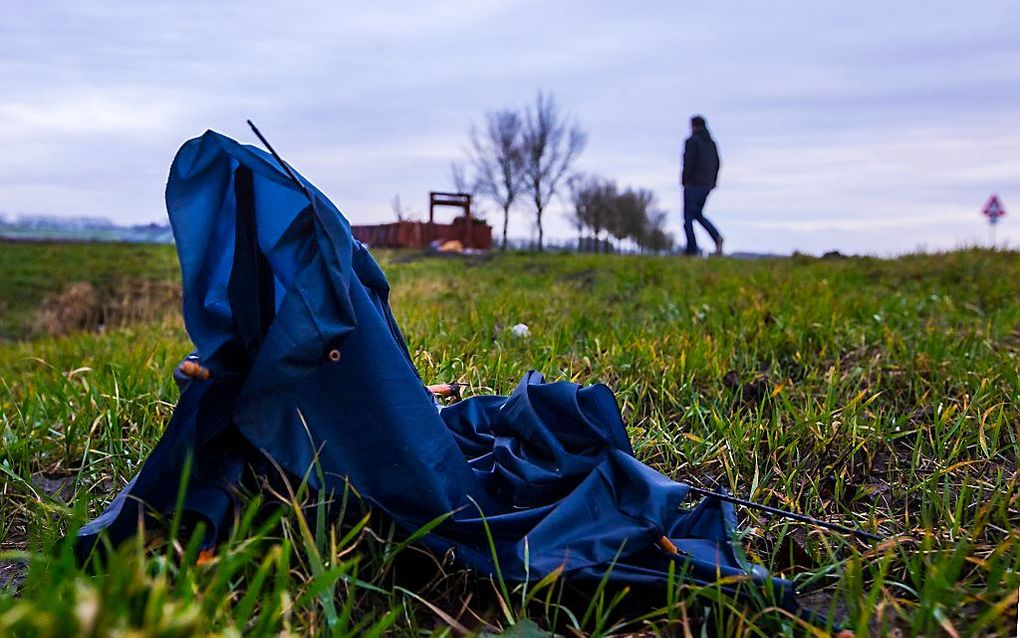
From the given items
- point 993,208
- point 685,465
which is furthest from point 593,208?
point 685,465

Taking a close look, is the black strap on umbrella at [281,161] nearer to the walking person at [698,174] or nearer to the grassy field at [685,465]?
the grassy field at [685,465]

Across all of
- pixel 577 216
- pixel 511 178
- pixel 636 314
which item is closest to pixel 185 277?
pixel 636 314

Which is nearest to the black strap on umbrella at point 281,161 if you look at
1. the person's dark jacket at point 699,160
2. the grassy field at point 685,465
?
the grassy field at point 685,465

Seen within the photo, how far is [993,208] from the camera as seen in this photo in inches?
665

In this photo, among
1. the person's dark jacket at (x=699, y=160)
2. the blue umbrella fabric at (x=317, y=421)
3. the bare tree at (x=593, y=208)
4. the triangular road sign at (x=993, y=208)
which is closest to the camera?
the blue umbrella fabric at (x=317, y=421)

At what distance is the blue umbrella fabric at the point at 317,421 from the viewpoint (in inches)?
66.4

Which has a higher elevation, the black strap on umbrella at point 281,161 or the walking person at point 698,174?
the walking person at point 698,174

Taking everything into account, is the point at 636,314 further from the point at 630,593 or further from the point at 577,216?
the point at 577,216

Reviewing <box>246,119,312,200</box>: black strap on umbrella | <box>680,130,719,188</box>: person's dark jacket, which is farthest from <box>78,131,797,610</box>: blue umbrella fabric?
<box>680,130,719,188</box>: person's dark jacket

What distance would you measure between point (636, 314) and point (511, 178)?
89.7 ft

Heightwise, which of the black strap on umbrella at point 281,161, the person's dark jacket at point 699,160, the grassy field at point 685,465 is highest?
the person's dark jacket at point 699,160

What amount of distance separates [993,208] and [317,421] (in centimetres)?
1871

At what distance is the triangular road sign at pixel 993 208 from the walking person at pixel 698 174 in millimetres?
8858

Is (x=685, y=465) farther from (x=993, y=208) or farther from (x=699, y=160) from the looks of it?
(x=993, y=208)
